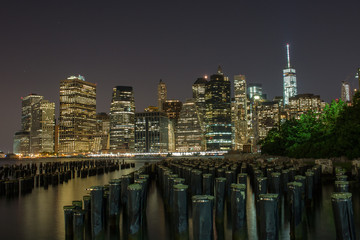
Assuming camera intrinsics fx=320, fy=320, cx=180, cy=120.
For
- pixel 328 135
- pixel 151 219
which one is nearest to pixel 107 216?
pixel 151 219

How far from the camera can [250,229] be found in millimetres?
12984

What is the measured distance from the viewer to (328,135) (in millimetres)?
37562

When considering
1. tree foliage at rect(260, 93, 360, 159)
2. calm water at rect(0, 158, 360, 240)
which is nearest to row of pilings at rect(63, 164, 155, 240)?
calm water at rect(0, 158, 360, 240)

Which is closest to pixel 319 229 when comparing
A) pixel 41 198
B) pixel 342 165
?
pixel 342 165

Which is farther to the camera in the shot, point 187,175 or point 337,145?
point 337,145

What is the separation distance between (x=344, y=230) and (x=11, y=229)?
14650mm

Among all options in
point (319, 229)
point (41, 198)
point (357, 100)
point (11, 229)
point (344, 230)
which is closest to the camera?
point (344, 230)

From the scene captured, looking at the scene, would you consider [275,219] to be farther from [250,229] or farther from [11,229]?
[11,229]

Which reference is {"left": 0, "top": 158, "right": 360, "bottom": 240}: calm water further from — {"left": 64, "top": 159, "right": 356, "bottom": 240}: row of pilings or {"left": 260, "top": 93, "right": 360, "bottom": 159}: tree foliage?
{"left": 260, "top": 93, "right": 360, "bottom": 159}: tree foliage

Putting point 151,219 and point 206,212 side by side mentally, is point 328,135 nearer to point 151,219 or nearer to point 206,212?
point 151,219

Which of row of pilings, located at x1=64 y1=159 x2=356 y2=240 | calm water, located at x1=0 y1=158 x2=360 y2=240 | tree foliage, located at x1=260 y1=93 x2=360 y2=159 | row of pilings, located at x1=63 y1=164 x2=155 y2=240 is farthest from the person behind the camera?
tree foliage, located at x1=260 y1=93 x2=360 y2=159

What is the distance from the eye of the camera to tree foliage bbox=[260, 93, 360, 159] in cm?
2889

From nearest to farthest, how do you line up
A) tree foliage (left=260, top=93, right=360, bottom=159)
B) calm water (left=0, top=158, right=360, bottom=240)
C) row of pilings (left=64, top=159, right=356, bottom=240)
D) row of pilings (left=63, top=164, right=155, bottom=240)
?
row of pilings (left=64, top=159, right=356, bottom=240)
row of pilings (left=63, top=164, right=155, bottom=240)
calm water (left=0, top=158, right=360, bottom=240)
tree foliage (left=260, top=93, right=360, bottom=159)

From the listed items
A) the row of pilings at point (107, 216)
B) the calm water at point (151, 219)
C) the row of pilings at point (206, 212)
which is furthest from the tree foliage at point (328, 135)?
the row of pilings at point (107, 216)
